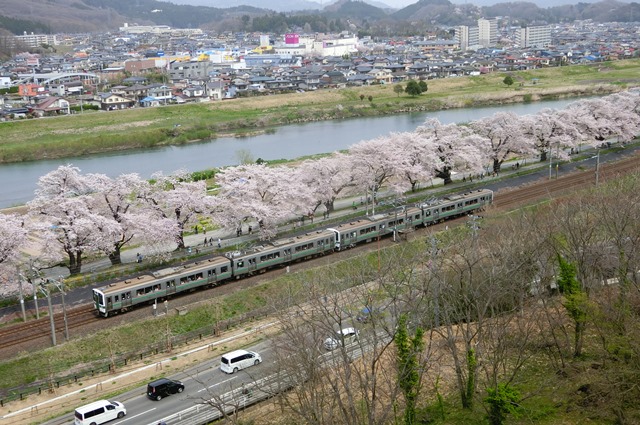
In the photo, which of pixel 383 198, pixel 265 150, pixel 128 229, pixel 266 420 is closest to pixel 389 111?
pixel 265 150

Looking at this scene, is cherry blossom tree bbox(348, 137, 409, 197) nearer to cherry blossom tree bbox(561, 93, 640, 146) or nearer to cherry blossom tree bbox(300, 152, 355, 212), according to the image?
cherry blossom tree bbox(300, 152, 355, 212)

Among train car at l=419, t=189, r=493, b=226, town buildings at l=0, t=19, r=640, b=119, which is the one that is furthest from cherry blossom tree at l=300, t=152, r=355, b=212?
town buildings at l=0, t=19, r=640, b=119

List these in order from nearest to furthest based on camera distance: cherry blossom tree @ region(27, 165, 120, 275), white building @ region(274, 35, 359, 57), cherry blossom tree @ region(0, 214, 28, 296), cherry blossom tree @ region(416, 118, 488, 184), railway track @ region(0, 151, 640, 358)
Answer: railway track @ region(0, 151, 640, 358) < cherry blossom tree @ region(0, 214, 28, 296) < cherry blossom tree @ region(27, 165, 120, 275) < cherry blossom tree @ region(416, 118, 488, 184) < white building @ region(274, 35, 359, 57)

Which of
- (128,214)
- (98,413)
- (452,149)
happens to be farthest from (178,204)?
(452,149)

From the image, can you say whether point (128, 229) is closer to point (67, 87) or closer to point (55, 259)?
point (55, 259)

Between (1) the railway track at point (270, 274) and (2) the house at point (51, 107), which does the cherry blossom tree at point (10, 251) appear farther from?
(2) the house at point (51, 107)

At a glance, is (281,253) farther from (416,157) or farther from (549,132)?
(549,132)
